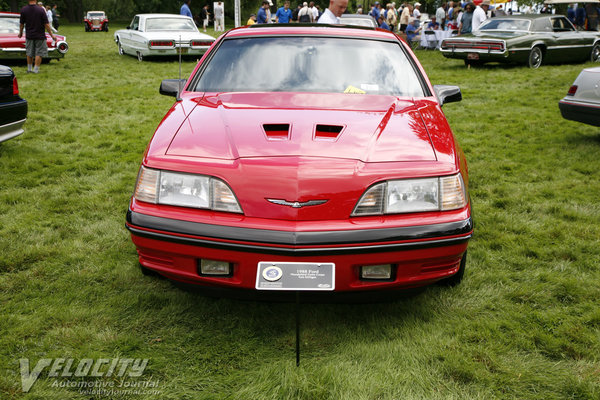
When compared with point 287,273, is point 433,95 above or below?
above

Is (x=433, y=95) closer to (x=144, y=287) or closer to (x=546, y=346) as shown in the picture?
(x=546, y=346)

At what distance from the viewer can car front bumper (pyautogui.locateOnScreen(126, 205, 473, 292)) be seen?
2.15 metres

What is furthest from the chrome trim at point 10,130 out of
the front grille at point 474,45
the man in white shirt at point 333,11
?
the front grille at point 474,45

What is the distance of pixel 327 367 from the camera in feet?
7.39

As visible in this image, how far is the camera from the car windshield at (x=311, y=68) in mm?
3289

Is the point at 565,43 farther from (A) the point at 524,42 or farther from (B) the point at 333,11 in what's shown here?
(B) the point at 333,11

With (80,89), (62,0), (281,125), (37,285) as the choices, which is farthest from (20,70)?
(62,0)

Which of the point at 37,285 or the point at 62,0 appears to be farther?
the point at 62,0

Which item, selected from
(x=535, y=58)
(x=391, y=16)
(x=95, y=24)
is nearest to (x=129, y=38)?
(x=535, y=58)

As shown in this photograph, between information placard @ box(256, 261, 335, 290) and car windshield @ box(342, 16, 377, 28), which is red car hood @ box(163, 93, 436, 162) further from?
car windshield @ box(342, 16, 377, 28)

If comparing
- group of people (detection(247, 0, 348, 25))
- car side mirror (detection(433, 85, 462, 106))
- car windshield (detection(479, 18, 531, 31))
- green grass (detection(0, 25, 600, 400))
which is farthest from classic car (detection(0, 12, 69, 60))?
car side mirror (detection(433, 85, 462, 106))

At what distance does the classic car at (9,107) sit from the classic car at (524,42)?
10244 mm

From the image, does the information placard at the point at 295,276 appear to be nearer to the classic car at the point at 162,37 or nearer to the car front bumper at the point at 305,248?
the car front bumper at the point at 305,248

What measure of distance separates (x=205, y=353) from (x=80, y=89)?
910cm
